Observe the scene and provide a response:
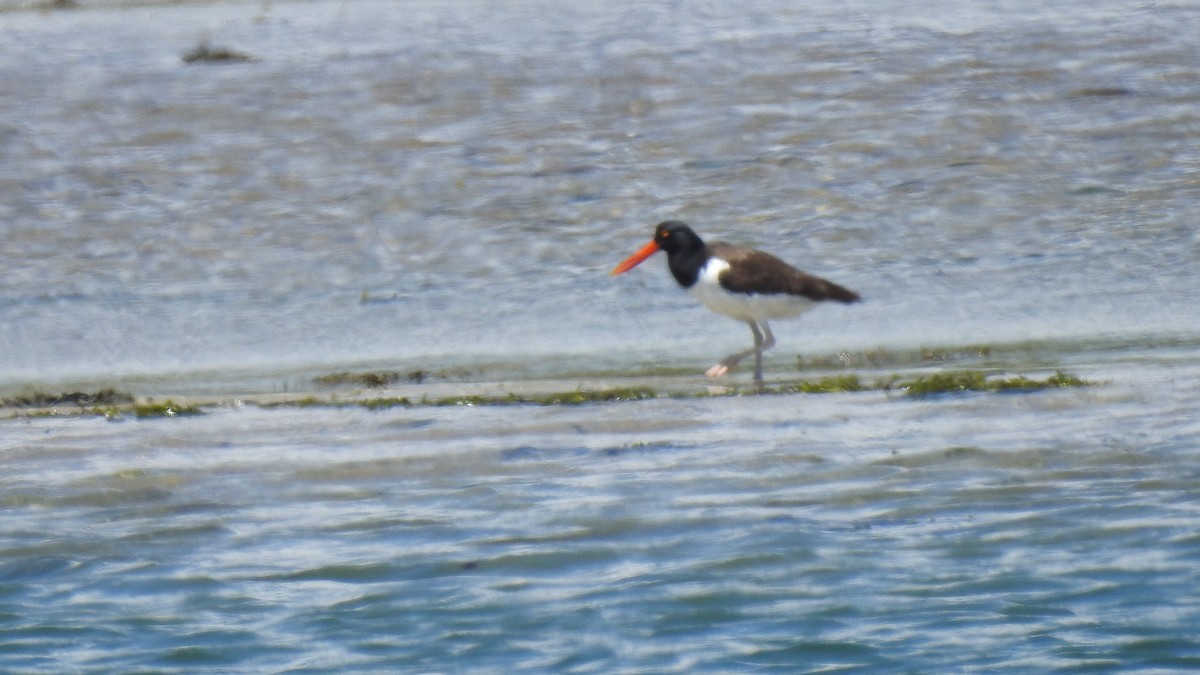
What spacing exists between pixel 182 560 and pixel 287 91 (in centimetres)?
1274

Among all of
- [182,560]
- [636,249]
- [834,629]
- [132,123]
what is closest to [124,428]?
[182,560]

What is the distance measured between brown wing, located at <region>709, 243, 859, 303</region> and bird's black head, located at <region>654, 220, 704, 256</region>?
0.28 metres

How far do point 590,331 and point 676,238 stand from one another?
2.98 ft

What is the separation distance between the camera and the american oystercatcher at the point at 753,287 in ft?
37.0

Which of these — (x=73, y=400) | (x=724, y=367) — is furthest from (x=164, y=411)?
(x=724, y=367)

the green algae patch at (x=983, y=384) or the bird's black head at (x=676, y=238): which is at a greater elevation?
the bird's black head at (x=676, y=238)

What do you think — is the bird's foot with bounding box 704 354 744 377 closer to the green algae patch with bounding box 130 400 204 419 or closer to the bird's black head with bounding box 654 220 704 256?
the bird's black head with bounding box 654 220 704 256

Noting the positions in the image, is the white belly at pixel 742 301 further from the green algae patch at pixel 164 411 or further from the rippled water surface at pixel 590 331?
the green algae patch at pixel 164 411

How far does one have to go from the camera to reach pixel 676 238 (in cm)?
1203

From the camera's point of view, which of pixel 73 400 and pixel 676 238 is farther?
pixel 676 238

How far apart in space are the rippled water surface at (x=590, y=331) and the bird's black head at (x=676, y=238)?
611 mm

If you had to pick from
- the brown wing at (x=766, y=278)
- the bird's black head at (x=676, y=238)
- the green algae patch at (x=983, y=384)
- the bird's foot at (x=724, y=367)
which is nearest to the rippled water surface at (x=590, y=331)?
the green algae patch at (x=983, y=384)

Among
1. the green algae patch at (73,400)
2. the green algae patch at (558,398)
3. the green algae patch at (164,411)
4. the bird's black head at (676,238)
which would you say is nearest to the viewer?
A: the green algae patch at (558,398)

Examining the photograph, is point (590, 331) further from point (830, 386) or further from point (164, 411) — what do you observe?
point (164, 411)
